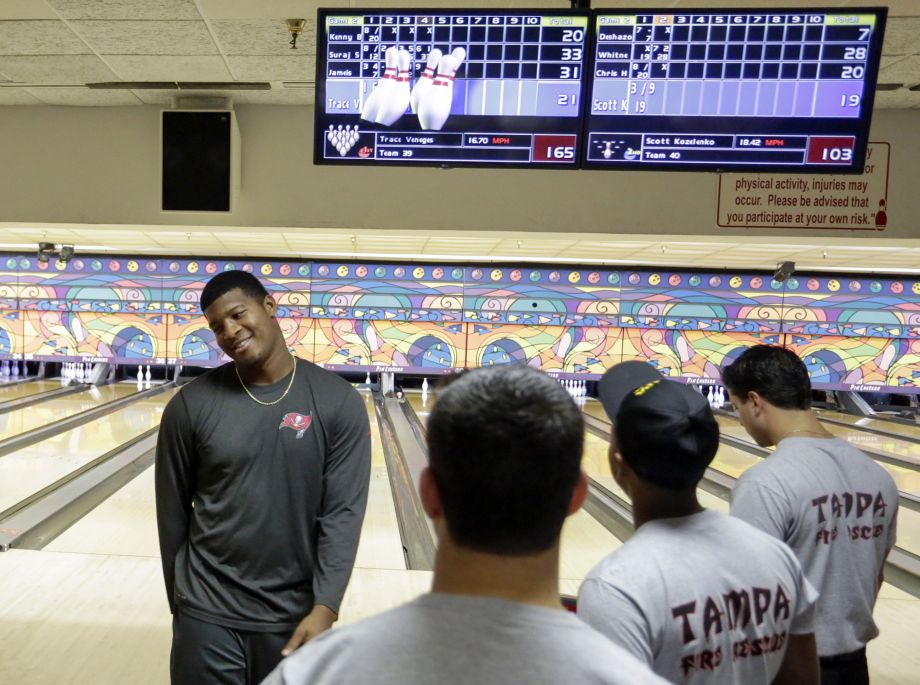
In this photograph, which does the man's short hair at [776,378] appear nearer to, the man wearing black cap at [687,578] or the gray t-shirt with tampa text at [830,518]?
the gray t-shirt with tampa text at [830,518]

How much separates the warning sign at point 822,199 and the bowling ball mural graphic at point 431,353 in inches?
245

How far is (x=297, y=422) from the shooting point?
1.61m

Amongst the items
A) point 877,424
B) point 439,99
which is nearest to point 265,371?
point 439,99

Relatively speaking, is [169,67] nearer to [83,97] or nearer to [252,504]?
[83,97]

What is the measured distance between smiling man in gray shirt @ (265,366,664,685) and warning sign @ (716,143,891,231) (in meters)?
2.97

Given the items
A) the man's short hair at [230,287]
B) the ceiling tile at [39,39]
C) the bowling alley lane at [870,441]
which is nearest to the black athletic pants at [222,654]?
the man's short hair at [230,287]

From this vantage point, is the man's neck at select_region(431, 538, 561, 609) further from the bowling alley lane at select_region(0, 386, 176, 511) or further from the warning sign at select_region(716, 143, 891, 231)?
the bowling alley lane at select_region(0, 386, 176, 511)

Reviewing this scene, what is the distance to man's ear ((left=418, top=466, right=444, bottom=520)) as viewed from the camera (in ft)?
2.10

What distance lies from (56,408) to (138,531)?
4566mm

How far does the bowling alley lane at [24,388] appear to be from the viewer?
840cm

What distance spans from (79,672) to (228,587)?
4.36 feet

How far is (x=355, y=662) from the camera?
1.90ft

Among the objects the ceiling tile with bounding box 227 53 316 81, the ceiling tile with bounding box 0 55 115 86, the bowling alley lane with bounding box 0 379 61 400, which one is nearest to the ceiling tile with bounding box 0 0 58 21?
the ceiling tile with bounding box 0 55 115 86

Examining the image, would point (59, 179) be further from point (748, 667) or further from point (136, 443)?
point (748, 667)
